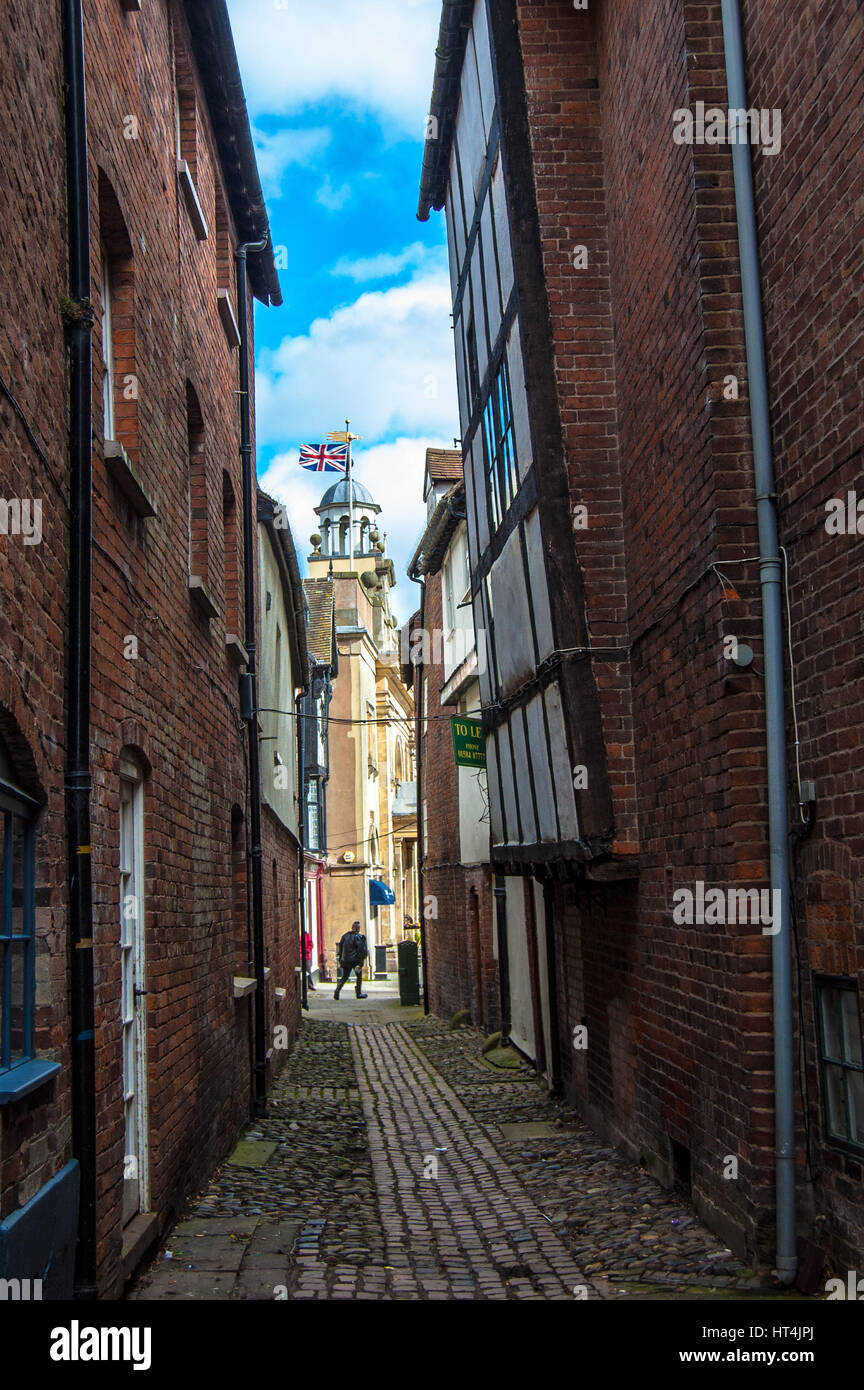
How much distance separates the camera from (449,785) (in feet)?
66.4

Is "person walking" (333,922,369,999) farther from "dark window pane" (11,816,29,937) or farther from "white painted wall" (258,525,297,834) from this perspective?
"dark window pane" (11,816,29,937)

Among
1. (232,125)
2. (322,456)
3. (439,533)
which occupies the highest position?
(322,456)

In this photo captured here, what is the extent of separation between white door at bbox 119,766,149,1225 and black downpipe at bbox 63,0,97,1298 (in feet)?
3.51

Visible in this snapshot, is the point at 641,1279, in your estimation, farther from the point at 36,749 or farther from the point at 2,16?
the point at 2,16

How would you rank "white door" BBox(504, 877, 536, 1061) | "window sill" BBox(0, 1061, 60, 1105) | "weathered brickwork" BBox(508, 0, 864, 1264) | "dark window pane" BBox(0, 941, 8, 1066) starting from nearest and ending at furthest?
"window sill" BBox(0, 1061, 60, 1105), "dark window pane" BBox(0, 941, 8, 1066), "weathered brickwork" BBox(508, 0, 864, 1264), "white door" BBox(504, 877, 536, 1061)

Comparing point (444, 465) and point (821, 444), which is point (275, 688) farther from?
point (821, 444)

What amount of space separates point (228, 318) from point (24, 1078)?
26.7ft

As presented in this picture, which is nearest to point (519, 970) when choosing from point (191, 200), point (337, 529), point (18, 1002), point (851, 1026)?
point (191, 200)

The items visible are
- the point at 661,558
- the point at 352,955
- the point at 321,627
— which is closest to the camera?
the point at 661,558

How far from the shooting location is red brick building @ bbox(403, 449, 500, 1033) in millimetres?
17219

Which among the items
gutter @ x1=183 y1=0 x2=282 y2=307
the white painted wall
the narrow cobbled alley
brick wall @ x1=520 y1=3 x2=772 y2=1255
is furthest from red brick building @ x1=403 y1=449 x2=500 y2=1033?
brick wall @ x1=520 y1=3 x2=772 y2=1255

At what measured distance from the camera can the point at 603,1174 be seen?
8.02m

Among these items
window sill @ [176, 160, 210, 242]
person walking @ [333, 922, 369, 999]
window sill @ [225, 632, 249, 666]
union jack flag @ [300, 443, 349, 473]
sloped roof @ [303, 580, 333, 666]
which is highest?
union jack flag @ [300, 443, 349, 473]

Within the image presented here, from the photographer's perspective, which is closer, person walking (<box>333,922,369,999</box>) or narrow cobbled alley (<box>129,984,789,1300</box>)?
narrow cobbled alley (<box>129,984,789,1300</box>)
